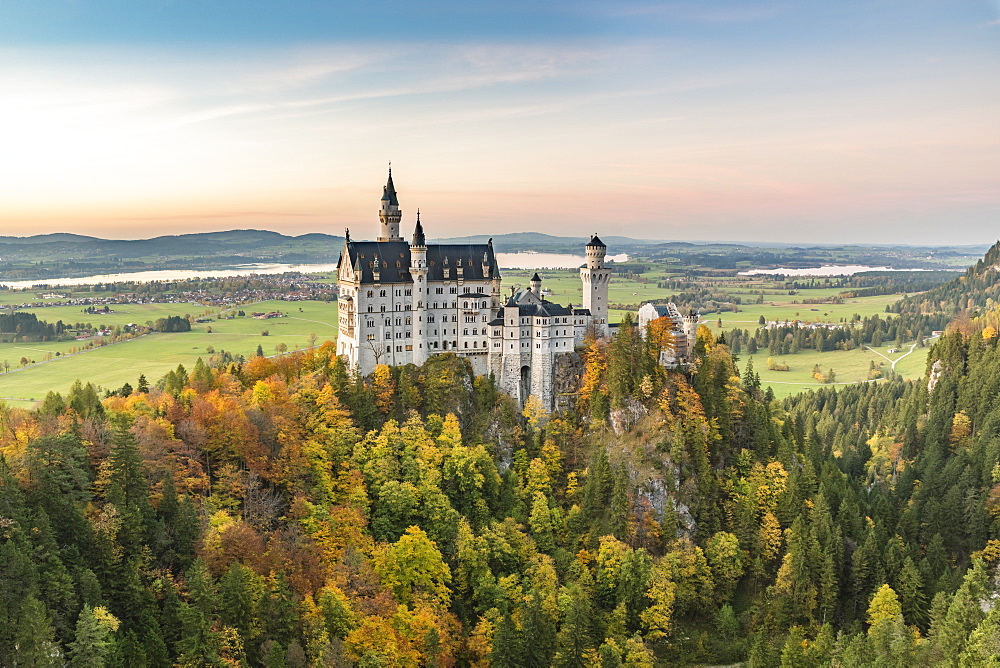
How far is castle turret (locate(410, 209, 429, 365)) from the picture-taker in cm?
8781

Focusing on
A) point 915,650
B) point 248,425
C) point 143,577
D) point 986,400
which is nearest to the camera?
point 143,577

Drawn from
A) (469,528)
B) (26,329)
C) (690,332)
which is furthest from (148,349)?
(690,332)

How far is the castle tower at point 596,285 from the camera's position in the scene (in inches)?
3593

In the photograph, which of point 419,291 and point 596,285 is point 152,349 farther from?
point 596,285

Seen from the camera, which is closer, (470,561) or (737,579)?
(470,561)

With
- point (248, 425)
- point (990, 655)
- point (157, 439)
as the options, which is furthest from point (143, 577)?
point (990, 655)

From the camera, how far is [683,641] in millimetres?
71062

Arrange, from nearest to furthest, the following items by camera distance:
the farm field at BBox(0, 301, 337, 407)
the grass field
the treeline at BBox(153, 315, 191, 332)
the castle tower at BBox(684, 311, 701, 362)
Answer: the castle tower at BBox(684, 311, 701, 362) < the farm field at BBox(0, 301, 337, 407) < the grass field < the treeline at BBox(153, 315, 191, 332)

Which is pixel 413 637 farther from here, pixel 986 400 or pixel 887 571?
pixel 986 400

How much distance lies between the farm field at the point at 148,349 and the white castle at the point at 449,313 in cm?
4228

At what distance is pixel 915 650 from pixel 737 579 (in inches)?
777

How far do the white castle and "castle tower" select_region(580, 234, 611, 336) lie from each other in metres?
0.13

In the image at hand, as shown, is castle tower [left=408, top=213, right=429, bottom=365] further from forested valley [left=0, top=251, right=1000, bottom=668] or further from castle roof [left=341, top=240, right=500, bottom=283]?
forested valley [left=0, top=251, right=1000, bottom=668]

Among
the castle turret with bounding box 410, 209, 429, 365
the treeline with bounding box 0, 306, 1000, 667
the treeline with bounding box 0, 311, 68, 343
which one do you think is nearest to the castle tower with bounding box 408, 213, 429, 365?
the castle turret with bounding box 410, 209, 429, 365
